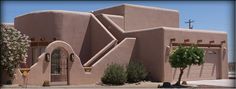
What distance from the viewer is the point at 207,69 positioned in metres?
31.2

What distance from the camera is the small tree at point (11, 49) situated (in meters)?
22.5

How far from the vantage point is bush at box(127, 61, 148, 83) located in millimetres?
27828

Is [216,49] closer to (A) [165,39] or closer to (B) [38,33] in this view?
(A) [165,39]

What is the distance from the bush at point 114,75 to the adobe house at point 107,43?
66cm

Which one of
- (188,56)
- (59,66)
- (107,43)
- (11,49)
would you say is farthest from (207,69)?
(11,49)

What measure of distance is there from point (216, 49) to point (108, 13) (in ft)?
31.8

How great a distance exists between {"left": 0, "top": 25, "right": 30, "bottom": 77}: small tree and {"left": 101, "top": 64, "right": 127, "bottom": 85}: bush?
579 centimetres

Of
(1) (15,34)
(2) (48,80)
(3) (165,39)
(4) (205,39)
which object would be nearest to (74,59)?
(2) (48,80)

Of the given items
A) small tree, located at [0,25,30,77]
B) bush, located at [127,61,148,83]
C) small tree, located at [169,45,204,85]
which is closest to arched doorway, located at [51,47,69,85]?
small tree, located at [0,25,30,77]

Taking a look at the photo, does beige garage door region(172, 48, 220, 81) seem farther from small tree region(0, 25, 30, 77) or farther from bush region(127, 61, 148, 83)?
small tree region(0, 25, 30, 77)

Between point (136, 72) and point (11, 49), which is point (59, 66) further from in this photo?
point (136, 72)

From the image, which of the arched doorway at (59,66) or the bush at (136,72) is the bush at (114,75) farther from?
the arched doorway at (59,66)

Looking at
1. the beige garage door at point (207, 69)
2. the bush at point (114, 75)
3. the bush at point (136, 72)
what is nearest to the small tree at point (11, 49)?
the bush at point (114, 75)

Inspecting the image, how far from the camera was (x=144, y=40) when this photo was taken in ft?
97.3
